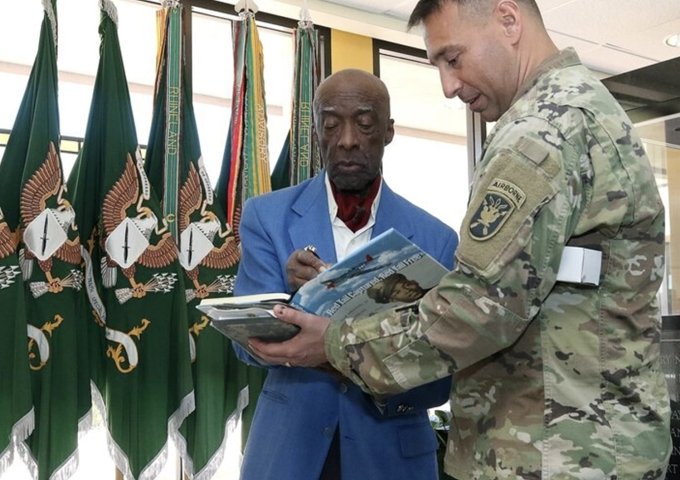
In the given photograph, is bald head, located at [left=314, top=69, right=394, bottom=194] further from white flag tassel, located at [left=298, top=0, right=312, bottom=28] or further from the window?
the window

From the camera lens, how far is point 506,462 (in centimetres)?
101

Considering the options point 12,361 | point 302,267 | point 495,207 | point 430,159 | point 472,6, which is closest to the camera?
point 495,207

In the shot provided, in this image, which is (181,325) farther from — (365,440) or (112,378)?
(365,440)

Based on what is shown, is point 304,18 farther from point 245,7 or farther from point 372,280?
point 372,280

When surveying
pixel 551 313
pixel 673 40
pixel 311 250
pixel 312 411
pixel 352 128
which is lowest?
pixel 312 411

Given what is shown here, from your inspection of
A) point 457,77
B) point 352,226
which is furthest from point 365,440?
point 457,77

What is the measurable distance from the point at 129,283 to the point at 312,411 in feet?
4.11

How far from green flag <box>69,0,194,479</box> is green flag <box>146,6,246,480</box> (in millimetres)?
90

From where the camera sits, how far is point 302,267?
4.53 feet

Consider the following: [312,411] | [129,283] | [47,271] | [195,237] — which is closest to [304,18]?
[195,237]

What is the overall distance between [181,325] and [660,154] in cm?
176

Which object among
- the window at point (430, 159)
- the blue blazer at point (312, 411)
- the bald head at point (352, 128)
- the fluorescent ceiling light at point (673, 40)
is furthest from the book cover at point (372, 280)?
the window at point (430, 159)

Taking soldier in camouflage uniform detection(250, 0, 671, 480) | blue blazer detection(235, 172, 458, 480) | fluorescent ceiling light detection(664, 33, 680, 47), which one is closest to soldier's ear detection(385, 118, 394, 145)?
blue blazer detection(235, 172, 458, 480)

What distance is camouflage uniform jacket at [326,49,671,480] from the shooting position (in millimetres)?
953
